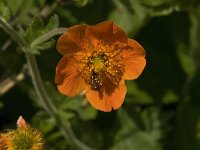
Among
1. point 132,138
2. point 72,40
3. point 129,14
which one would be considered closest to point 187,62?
point 129,14

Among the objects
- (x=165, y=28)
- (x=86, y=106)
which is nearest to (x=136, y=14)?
(x=165, y=28)

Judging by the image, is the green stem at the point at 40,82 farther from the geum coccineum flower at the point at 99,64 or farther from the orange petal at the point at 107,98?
the orange petal at the point at 107,98

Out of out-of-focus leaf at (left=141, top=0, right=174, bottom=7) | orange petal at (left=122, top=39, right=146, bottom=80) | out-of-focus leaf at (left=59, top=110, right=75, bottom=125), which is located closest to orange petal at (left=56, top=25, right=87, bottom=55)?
orange petal at (left=122, top=39, right=146, bottom=80)

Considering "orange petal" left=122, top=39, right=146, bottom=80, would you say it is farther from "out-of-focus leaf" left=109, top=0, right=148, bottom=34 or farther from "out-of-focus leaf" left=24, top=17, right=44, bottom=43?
"out-of-focus leaf" left=109, top=0, right=148, bottom=34

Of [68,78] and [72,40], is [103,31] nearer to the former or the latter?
[72,40]

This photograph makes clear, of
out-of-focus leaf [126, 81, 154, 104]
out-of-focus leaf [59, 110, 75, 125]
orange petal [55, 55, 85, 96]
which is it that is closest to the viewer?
orange petal [55, 55, 85, 96]

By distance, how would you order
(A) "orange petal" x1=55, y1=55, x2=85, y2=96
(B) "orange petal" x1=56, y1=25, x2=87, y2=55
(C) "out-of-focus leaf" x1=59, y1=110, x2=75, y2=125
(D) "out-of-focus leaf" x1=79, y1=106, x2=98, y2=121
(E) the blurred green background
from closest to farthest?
(B) "orange petal" x1=56, y1=25, x2=87, y2=55, (A) "orange petal" x1=55, y1=55, x2=85, y2=96, (C) "out-of-focus leaf" x1=59, y1=110, x2=75, y2=125, (E) the blurred green background, (D) "out-of-focus leaf" x1=79, y1=106, x2=98, y2=121
